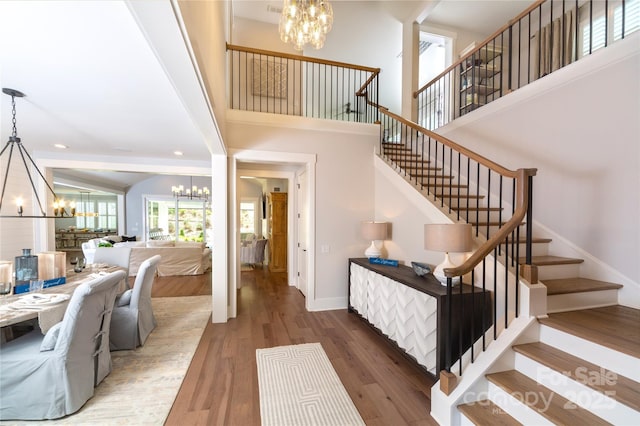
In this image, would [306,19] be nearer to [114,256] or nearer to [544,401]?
[544,401]

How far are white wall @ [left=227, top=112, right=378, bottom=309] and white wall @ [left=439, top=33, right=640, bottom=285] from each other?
1974mm

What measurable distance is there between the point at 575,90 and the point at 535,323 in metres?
2.50

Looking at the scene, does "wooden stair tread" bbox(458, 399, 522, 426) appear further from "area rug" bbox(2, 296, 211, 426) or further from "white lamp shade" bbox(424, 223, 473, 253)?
"area rug" bbox(2, 296, 211, 426)

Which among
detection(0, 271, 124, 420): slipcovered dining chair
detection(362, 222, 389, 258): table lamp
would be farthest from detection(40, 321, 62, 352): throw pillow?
detection(362, 222, 389, 258): table lamp

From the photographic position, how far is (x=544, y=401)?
1.56m

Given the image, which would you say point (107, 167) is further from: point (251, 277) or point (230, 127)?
point (251, 277)

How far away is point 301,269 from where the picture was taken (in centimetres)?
500

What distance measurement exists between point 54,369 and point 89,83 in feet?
7.55

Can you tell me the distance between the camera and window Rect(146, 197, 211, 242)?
33.4 feet

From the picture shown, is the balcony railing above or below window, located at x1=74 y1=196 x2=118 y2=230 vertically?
above

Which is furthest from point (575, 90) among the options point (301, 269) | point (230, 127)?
point (301, 269)

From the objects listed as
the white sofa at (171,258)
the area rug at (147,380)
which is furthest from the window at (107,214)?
the area rug at (147,380)

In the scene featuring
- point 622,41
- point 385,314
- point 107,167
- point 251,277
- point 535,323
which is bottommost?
point 251,277

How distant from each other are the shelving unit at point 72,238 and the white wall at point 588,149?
13133 mm
